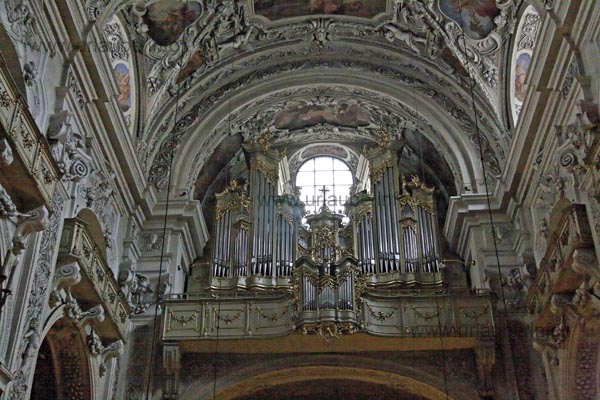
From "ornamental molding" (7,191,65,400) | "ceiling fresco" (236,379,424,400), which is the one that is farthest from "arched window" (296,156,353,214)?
"ornamental molding" (7,191,65,400)

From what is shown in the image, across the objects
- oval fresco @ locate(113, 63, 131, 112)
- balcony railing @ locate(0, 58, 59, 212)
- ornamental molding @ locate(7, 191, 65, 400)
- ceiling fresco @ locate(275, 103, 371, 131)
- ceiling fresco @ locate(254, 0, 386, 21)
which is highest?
ceiling fresco @ locate(254, 0, 386, 21)

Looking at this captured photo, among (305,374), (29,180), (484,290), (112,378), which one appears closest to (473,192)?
(484,290)

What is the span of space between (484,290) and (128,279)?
625cm

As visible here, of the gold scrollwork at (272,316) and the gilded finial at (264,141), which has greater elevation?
the gilded finial at (264,141)

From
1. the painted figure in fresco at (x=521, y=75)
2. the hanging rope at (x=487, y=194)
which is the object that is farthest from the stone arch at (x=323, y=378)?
the painted figure in fresco at (x=521, y=75)

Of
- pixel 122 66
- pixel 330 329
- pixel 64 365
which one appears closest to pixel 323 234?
pixel 330 329

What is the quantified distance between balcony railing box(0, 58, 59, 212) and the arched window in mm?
9065

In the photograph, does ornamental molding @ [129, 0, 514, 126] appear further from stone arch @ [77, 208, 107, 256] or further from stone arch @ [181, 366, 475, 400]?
stone arch @ [181, 366, 475, 400]

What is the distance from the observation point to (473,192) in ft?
51.3

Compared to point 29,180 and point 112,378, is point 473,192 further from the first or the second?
point 29,180

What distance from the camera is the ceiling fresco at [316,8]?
1557 cm

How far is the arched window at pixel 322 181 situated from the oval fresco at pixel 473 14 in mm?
5135

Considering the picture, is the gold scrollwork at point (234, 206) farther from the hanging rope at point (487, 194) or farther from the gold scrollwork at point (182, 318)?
the hanging rope at point (487, 194)

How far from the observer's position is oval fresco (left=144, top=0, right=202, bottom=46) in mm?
14641
